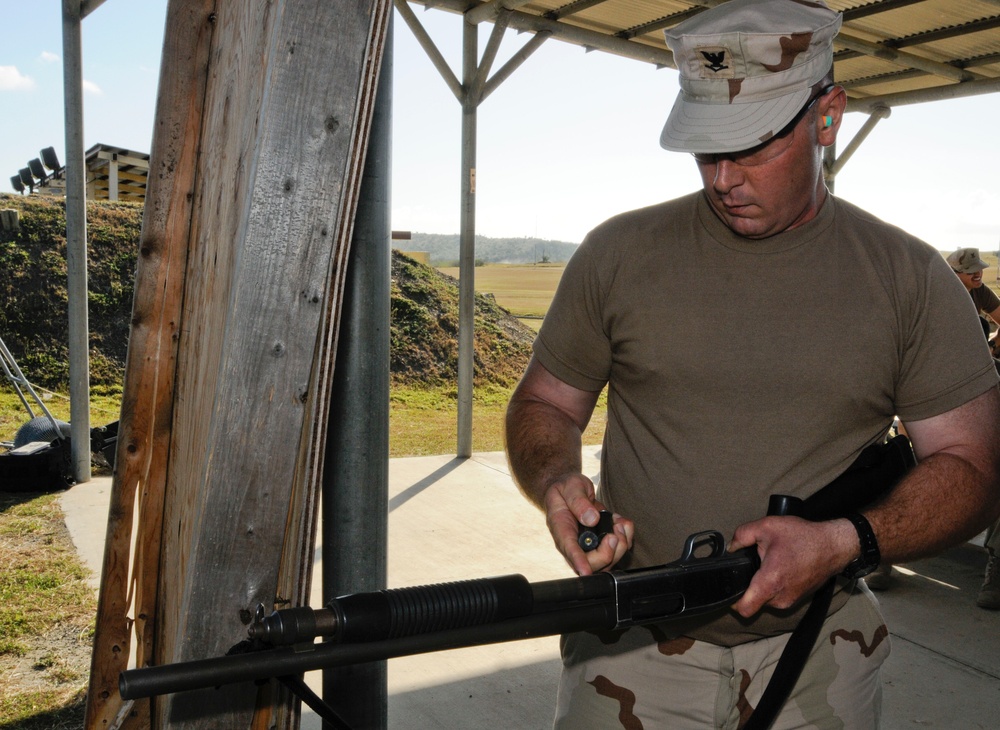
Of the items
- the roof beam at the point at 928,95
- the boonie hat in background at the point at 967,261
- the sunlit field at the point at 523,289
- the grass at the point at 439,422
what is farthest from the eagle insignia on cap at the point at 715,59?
the sunlit field at the point at 523,289

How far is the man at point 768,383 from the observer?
6.09 feet

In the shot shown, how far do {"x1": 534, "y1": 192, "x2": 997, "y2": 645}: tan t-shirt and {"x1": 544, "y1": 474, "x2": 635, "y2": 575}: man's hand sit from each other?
0.22 m

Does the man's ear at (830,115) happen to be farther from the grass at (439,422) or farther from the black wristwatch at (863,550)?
the grass at (439,422)

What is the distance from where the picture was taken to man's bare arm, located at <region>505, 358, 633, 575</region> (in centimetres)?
171

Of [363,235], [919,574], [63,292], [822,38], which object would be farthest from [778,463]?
[63,292]

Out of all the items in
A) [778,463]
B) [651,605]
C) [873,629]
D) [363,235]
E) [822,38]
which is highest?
[822,38]

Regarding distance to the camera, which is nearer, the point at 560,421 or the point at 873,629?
the point at 873,629

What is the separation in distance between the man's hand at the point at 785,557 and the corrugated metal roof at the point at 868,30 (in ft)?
18.7

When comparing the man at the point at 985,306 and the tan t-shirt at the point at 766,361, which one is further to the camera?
the man at the point at 985,306

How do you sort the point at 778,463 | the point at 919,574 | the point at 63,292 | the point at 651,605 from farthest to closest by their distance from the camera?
the point at 63,292 → the point at 919,574 → the point at 778,463 → the point at 651,605

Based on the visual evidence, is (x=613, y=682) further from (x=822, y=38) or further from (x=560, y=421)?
(x=822, y=38)

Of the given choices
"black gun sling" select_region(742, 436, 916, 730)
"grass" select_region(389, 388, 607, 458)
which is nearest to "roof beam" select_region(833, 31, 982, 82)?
"grass" select_region(389, 388, 607, 458)

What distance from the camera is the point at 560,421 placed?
85.7 inches

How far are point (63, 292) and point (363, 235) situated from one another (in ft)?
44.1
